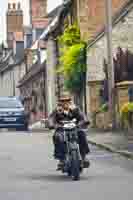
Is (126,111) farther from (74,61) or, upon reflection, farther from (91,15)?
(91,15)

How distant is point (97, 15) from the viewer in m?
45.4

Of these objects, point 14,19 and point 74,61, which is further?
point 14,19

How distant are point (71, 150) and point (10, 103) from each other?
26820 millimetres

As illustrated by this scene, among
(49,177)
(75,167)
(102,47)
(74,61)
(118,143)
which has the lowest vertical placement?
(118,143)

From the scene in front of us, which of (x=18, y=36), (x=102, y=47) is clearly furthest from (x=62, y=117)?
(x=18, y=36)

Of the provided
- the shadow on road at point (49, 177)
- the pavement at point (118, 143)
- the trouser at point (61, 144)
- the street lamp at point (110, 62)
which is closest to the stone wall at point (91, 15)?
the street lamp at point (110, 62)

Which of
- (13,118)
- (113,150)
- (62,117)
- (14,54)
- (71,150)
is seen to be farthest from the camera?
(14,54)

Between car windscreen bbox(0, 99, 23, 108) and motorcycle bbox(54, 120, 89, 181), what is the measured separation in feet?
84.4

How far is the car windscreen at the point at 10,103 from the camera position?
132 ft

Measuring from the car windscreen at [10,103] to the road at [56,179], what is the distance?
61.5 feet

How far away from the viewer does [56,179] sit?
568 inches

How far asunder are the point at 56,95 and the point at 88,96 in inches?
726

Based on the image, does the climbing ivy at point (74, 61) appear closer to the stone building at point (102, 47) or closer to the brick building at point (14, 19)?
the stone building at point (102, 47)

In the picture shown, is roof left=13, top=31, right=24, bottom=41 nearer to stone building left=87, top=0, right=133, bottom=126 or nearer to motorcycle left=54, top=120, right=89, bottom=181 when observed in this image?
stone building left=87, top=0, right=133, bottom=126
